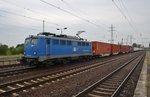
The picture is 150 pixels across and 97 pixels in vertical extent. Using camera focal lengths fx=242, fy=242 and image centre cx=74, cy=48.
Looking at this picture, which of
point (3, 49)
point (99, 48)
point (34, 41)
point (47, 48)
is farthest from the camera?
point (3, 49)

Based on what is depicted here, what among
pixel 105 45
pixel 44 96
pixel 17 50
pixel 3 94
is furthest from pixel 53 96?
pixel 17 50

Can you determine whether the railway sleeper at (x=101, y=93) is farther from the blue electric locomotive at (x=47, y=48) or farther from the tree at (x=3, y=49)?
the tree at (x=3, y=49)

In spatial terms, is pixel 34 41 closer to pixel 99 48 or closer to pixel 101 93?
pixel 101 93

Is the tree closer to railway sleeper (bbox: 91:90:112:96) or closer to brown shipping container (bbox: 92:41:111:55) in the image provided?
brown shipping container (bbox: 92:41:111:55)

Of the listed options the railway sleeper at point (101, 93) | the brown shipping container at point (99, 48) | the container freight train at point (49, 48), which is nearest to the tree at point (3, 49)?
the brown shipping container at point (99, 48)

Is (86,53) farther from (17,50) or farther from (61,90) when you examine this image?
(17,50)

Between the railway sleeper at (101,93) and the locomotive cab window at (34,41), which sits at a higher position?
the locomotive cab window at (34,41)

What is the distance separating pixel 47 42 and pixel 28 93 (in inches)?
443

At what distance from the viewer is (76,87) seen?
512 inches

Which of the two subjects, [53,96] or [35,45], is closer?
[53,96]

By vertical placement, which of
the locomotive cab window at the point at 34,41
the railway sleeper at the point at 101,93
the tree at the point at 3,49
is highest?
the locomotive cab window at the point at 34,41

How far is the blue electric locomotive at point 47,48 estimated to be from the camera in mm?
21278

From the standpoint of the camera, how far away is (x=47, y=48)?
2205cm

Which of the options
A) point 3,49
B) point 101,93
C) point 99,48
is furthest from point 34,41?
point 3,49
